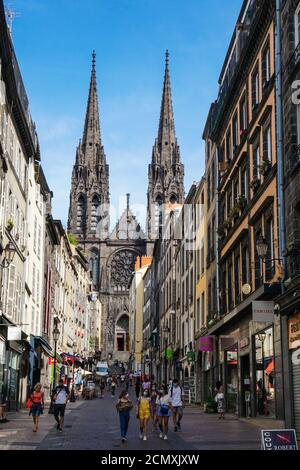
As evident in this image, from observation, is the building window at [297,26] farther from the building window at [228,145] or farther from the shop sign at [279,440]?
the shop sign at [279,440]

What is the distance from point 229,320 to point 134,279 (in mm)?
84248

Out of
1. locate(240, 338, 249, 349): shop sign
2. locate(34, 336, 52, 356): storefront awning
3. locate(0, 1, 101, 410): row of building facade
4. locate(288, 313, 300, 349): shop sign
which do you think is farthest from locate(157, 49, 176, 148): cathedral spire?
locate(288, 313, 300, 349): shop sign

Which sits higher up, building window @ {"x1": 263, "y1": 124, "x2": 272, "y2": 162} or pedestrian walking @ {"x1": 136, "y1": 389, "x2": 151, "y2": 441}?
building window @ {"x1": 263, "y1": 124, "x2": 272, "y2": 162}

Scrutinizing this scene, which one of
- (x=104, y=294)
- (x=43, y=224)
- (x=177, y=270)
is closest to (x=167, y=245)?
(x=177, y=270)

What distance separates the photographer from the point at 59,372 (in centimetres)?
5819

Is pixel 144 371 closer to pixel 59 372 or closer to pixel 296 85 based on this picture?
pixel 59 372

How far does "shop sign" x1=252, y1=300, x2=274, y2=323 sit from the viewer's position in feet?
74.7

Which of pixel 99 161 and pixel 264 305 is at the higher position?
pixel 99 161

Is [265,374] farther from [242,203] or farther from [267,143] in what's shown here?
[267,143]

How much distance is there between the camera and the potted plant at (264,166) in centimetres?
2469

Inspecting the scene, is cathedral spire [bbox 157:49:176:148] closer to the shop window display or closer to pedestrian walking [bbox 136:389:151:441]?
the shop window display

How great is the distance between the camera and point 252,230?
90.2ft

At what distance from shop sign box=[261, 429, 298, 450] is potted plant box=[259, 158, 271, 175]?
571 inches

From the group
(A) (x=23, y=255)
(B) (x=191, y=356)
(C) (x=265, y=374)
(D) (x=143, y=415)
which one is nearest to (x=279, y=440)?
(D) (x=143, y=415)
